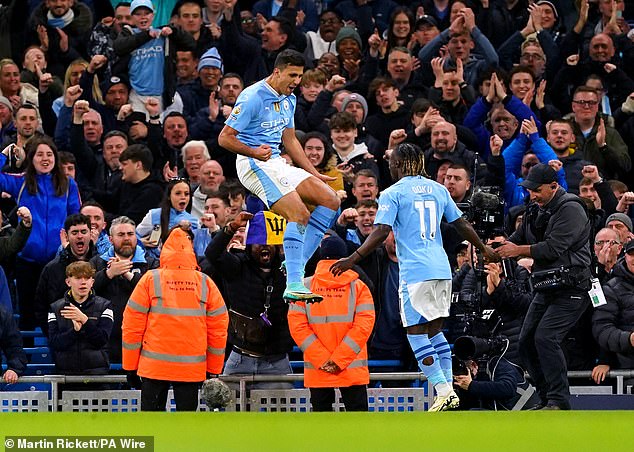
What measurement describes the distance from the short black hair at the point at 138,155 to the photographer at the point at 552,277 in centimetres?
464

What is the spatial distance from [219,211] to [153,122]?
2544 millimetres

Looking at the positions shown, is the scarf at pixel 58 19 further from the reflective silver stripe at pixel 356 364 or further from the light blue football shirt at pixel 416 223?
the light blue football shirt at pixel 416 223

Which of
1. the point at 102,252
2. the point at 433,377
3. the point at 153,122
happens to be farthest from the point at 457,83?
the point at 433,377

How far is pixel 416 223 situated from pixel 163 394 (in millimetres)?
2462

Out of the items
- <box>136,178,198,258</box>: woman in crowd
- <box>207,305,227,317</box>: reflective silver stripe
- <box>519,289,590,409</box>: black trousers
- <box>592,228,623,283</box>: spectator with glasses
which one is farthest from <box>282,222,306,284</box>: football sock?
<box>592,228,623,283</box>: spectator with glasses

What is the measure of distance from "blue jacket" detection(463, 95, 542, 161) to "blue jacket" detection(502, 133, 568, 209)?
0.46 metres

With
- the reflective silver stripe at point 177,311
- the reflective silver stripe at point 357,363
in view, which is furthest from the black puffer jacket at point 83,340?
the reflective silver stripe at point 357,363

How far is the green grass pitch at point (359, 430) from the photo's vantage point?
8.67 metres

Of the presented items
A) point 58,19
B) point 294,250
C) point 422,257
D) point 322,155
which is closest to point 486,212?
point 422,257

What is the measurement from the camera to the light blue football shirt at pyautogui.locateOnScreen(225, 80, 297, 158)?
1151 centimetres

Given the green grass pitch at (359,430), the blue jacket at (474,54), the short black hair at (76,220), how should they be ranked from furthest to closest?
the blue jacket at (474,54)
the short black hair at (76,220)
the green grass pitch at (359,430)

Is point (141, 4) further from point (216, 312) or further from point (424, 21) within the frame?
point (216, 312)

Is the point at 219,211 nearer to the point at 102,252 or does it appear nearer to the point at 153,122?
the point at 102,252

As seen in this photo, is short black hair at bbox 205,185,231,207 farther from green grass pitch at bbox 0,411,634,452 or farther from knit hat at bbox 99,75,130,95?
green grass pitch at bbox 0,411,634,452
